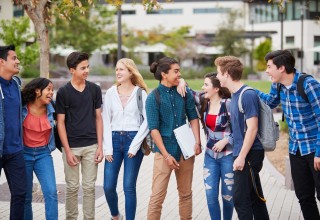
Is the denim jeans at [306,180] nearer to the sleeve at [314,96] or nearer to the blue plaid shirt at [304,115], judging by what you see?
the blue plaid shirt at [304,115]

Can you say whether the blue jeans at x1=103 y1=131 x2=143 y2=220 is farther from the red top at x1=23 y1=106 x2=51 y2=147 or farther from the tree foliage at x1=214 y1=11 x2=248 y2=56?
the tree foliage at x1=214 y1=11 x2=248 y2=56

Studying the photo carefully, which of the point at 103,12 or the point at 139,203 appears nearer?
the point at 139,203

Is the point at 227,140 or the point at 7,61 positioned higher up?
the point at 7,61

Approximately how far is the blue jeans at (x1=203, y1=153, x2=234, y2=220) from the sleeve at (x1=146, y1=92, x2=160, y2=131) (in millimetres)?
628

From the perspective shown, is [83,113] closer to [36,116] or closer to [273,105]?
[36,116]

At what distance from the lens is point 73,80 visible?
7.04m

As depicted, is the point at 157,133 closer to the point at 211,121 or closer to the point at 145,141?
the point at 145,141

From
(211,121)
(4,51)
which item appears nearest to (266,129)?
(211,121)

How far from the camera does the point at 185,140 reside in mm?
6754

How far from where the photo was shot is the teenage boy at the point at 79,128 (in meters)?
6.93

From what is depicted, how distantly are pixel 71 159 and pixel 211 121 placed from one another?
1431 mm

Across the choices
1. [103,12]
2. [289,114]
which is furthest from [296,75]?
[103,12]

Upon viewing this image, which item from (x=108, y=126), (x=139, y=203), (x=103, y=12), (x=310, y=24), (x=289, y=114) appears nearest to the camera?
(x=289, y=114)

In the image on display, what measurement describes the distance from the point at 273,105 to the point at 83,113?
187 centimetres
